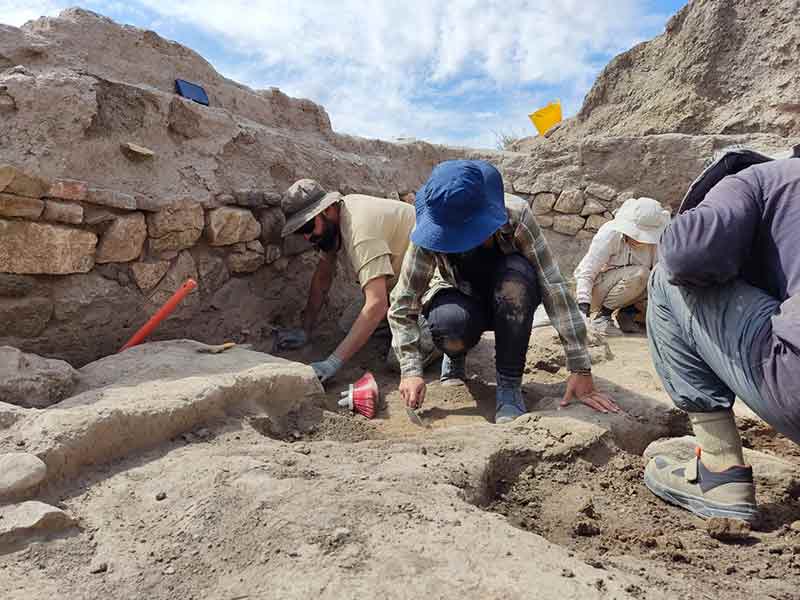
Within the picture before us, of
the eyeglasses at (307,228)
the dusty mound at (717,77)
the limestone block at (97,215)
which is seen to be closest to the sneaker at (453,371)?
the eyeglasses at (307,228)

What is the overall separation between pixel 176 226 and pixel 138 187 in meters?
0.25

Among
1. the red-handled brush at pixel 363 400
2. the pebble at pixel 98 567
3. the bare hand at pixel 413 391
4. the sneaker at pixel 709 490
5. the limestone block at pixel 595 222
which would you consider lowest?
the sneaker at pixel 709 490

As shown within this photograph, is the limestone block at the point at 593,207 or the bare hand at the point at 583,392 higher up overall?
the limestone block at the point at 593,207

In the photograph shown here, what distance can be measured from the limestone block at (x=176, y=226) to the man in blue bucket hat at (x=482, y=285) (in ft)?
3.92

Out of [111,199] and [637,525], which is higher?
[111,199]

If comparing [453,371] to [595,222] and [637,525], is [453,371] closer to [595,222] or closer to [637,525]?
[637,525]

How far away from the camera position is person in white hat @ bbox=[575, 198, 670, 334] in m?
3.72

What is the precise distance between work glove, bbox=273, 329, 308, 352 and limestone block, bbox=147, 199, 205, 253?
720 millimetres

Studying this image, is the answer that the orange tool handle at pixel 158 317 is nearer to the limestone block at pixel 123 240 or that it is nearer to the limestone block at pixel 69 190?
the limestone block at pixel 123 240

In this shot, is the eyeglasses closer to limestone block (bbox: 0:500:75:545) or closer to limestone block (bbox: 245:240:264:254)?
limestone block (bbox: 245:240:264:254)

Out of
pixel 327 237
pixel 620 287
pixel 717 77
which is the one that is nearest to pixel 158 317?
pixel 327 237

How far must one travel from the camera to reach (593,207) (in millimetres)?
5184

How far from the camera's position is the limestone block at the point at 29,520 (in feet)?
4.59

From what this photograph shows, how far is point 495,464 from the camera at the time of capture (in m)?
1.95
